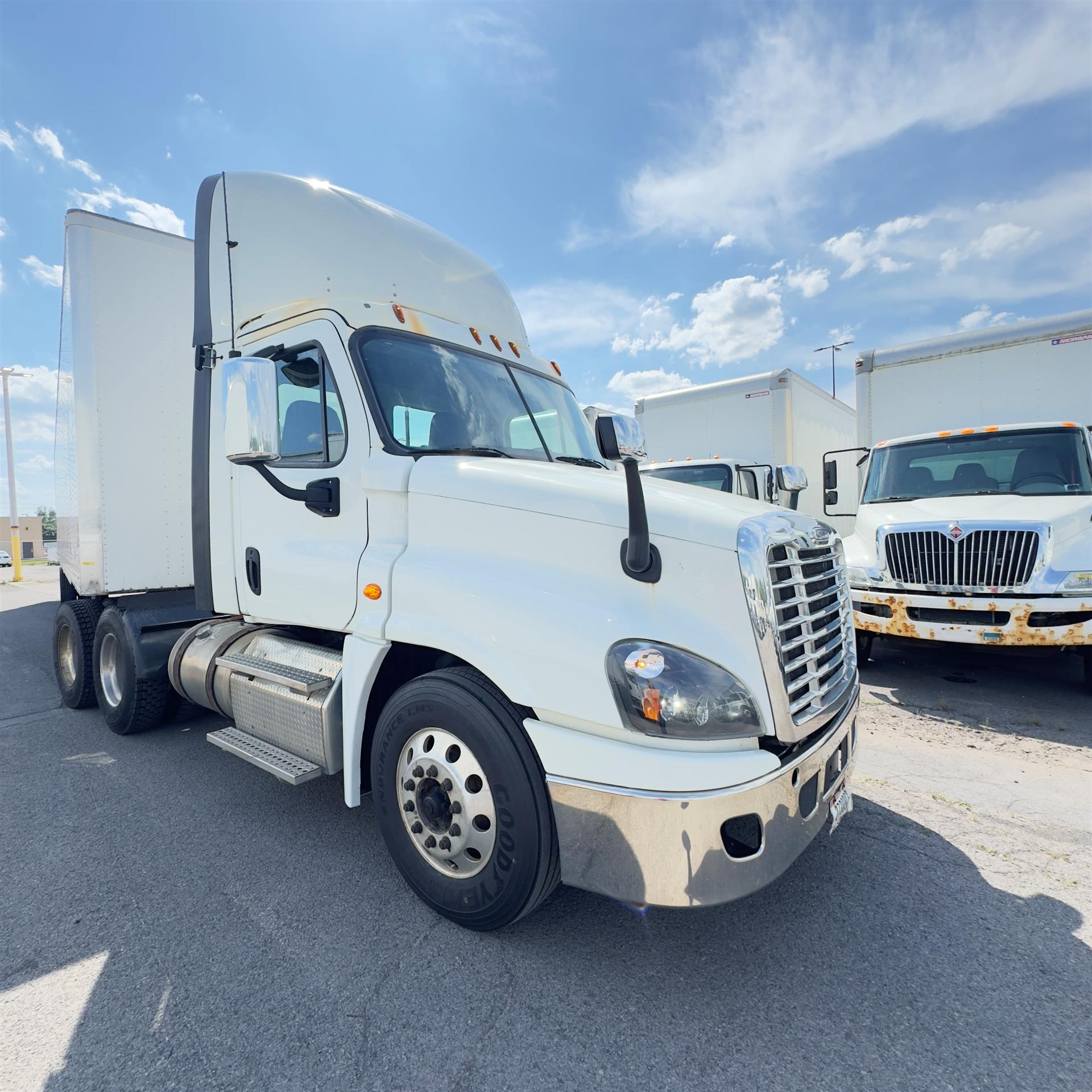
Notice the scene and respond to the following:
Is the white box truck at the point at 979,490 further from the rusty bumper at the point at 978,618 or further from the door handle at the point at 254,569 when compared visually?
the door handle at the point at 254,569

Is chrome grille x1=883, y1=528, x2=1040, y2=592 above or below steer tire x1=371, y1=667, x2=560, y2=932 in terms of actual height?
above

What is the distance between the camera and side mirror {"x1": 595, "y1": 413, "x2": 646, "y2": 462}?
233 centimetres

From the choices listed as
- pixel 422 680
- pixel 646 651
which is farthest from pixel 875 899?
pixel 422 680

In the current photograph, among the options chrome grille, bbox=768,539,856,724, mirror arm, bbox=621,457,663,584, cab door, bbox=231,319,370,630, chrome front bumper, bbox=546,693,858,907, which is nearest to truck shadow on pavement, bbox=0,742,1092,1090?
chrome front bumper, bbox=546,693,858,907

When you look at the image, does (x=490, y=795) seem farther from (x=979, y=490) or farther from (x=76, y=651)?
(x=979, y=490)

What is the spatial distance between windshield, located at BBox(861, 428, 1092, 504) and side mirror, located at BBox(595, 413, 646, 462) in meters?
4.91

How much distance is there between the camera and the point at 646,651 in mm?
2195

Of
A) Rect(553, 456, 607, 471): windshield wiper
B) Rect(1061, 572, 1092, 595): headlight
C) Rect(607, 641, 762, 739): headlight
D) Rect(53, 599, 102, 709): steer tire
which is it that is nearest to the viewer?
Rect(607, 641, 762, 739): headlight

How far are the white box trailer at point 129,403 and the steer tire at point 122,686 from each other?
0.34 m

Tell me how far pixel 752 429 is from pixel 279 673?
8893 millimetres

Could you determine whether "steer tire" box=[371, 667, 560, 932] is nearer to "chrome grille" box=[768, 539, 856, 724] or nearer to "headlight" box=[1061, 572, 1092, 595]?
"chrome grille" box=[768, 539, 856, 724]

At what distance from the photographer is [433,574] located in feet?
8.98

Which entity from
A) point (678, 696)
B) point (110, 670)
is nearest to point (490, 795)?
point (678, 696)

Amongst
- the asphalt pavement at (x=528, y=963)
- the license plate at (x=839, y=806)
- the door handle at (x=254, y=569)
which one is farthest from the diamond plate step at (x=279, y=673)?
the license plate at (x=839, y=806)
